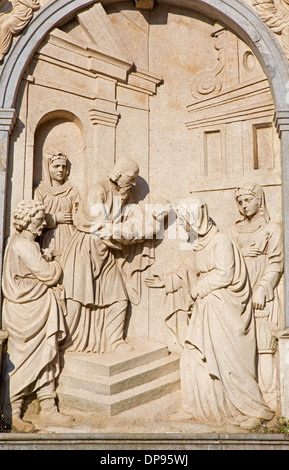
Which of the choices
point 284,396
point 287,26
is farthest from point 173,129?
point 284,396

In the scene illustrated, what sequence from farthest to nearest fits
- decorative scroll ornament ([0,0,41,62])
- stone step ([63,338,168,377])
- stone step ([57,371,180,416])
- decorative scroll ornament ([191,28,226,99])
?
decorative scroll ornament ([191,28,226,99])
decorative scroll ornament ([0,0,41,62])
stone step ([63,338,168,377])
stone step ([57,371,180,416])

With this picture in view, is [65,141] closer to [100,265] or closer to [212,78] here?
[100,265]

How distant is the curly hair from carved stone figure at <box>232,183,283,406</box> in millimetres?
2140

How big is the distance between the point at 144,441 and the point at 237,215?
8.57 feet

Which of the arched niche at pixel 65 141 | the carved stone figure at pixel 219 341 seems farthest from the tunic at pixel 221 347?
the arched niche at pixel 65 141

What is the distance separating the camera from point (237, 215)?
7105mm

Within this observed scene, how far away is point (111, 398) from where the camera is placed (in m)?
6.37

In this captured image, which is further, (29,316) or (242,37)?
(242,37)

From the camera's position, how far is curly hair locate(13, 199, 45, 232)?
21.4 feet

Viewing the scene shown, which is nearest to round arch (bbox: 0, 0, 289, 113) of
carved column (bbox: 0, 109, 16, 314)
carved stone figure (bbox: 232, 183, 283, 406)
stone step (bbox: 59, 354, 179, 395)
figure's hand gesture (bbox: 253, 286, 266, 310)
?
carved column (bbox: 0, 109, 16, 314)

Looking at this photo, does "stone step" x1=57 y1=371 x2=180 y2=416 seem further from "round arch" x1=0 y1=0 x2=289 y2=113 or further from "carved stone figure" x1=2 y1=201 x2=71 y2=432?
"round arch" x1=0 y1=0 x2=289 y2=113

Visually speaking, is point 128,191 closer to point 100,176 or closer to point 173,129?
point 100,176

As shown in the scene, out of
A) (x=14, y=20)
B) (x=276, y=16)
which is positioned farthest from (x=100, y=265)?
(x=276, y=16)

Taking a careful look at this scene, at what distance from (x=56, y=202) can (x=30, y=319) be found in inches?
53.9
